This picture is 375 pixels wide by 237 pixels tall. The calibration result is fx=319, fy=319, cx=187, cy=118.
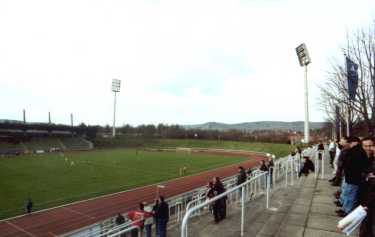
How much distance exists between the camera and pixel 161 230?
9.18 m

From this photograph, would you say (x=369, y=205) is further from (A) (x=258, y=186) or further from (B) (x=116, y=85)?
(B) (x=116, y=85)

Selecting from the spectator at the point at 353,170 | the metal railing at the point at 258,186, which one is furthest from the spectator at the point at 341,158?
the metal railing at the point at 258,186

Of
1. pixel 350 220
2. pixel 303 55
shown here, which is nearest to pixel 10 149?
pixel 303 55

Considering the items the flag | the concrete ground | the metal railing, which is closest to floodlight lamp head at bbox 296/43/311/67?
the metal railing

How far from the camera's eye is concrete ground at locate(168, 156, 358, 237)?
614cm

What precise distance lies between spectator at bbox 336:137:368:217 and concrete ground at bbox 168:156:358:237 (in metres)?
0.70

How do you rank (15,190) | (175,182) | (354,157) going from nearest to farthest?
(354,157) < (15,190) < (175,182)

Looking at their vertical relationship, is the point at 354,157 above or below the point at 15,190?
above

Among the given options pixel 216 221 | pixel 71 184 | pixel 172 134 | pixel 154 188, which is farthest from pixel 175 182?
pixel 172 134

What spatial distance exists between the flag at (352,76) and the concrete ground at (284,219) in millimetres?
4081

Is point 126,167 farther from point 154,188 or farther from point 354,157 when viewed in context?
point 354,157

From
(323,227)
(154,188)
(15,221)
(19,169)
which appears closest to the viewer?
(323,227)

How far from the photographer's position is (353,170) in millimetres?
5574

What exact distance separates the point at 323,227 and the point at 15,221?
19231 millimetres
